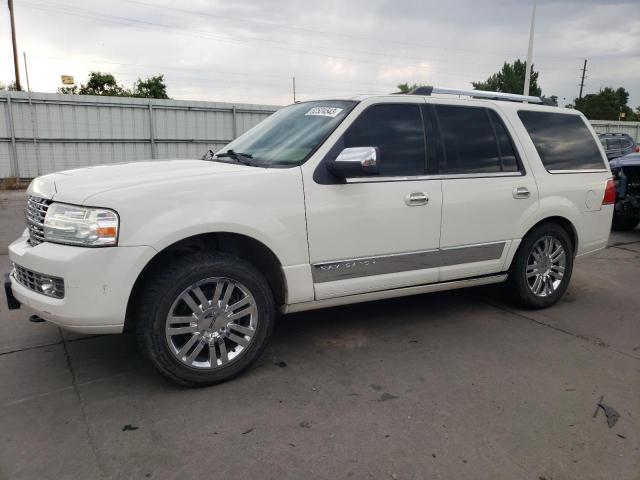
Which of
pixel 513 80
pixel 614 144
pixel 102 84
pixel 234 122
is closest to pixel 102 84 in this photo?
pixel 102 84

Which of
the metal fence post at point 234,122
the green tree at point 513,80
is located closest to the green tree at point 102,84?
the metal fence post at point 234,122

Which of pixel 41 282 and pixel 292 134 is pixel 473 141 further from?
pixel 41 282

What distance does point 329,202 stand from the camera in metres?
3.52

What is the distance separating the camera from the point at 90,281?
287cm

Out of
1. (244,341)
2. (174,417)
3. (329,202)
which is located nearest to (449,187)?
(329,202)

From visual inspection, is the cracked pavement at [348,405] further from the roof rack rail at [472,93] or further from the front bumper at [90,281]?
the roof rack rail at [472,93]

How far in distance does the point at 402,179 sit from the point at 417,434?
181 cm

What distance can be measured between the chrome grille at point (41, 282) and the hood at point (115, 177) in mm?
447

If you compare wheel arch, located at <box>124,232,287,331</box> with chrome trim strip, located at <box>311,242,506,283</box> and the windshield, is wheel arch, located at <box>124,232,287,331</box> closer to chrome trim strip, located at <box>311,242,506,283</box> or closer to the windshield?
chrome trim strip, located at <box>311,242,506,283</box>

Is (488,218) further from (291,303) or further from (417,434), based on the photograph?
(417,434)

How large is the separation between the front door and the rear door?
0.50ft

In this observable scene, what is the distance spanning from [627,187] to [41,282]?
8994 mm

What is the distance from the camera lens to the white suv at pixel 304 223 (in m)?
2.95

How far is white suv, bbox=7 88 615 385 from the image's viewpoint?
295cm
